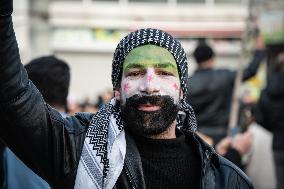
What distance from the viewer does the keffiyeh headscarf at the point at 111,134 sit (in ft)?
8.60

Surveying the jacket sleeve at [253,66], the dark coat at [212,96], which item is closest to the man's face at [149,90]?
the dark coat at [212,96]

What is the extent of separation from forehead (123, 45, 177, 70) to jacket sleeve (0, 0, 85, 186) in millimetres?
344

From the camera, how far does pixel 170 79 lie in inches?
113

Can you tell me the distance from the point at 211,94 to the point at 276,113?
32.8 inches

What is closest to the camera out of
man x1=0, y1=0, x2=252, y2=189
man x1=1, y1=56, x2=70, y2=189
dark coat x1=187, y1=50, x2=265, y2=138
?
man x1=0, y1=0, x2=252, y2=189

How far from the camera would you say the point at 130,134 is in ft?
9.24

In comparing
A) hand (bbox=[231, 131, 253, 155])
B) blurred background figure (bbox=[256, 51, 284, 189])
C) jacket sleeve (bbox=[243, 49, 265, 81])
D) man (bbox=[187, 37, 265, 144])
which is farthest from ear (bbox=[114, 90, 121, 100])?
blurred background figure (bbox=[256, 51, 284, 189])

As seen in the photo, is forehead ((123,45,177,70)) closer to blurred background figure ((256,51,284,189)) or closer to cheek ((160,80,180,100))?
cheek ((160,80,180,100))

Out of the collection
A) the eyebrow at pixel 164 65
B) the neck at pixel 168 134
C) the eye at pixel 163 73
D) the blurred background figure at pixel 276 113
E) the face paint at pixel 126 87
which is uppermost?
the eyebrow at pixel 164 65

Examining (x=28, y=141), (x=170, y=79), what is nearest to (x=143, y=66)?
(x=170, y=79)

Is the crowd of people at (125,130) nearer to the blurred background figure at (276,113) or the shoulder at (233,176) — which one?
the shoulder at (233,176)

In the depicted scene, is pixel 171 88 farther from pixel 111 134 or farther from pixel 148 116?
pixel 111 134

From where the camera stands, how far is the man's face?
2.76 meters

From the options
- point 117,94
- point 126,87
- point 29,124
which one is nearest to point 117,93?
point 117,94
